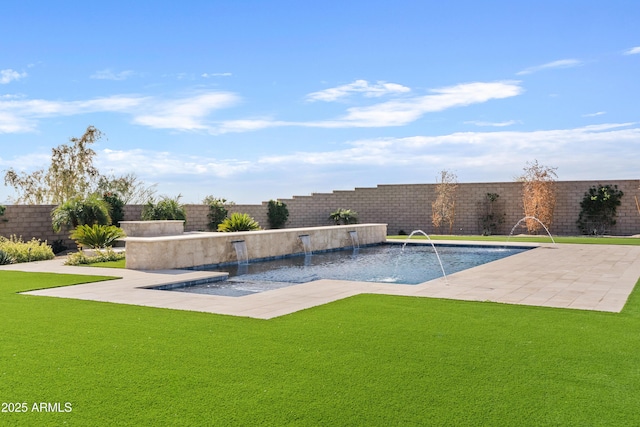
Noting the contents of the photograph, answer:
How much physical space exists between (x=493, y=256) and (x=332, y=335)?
11491mm

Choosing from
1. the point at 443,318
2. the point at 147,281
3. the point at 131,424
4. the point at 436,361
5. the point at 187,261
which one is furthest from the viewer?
the point at 187,261

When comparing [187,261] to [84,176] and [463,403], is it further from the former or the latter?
[84,176]

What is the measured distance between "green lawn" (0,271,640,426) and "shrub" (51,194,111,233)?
36.9 feet

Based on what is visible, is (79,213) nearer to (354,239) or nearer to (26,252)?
(26,252)

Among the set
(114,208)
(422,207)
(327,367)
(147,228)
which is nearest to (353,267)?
(147,228)

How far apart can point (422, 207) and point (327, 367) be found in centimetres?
2494

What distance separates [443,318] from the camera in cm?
674

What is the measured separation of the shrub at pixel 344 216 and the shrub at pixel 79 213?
13387 millimetres

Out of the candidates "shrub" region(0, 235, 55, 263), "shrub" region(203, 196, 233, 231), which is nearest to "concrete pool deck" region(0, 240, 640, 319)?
"shrub" region(0, 235, 55, 263)

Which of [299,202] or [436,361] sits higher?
[299,202]

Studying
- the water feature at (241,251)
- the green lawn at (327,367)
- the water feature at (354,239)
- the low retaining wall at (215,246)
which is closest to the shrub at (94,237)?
the low retaining wall at (215,246)

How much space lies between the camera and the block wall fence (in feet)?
83.1

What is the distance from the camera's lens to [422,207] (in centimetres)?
2916

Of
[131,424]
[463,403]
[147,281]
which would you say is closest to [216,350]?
[131,424]
